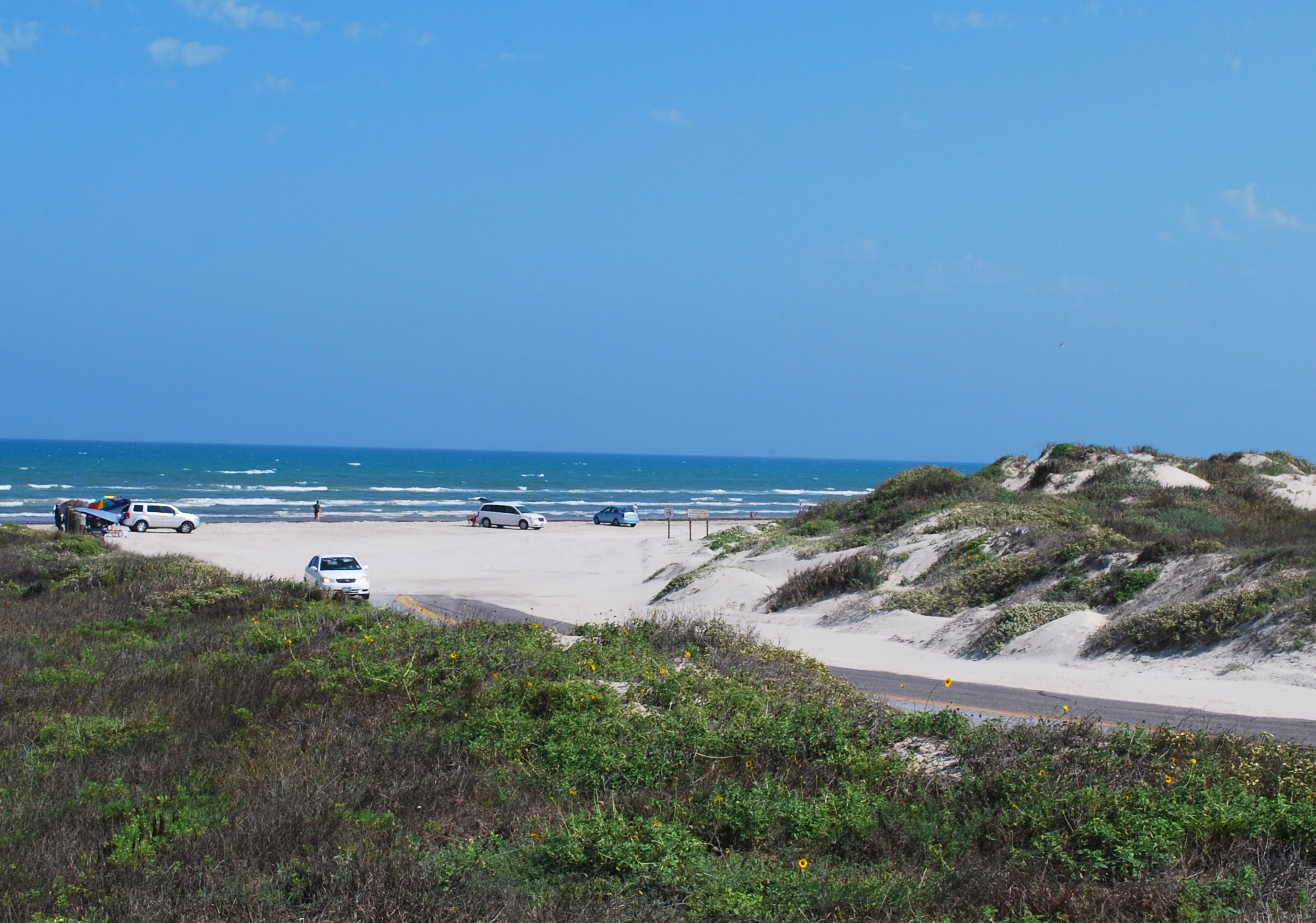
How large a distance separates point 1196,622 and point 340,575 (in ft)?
63.2

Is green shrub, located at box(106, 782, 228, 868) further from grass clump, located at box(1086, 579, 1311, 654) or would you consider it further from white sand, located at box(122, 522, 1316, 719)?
grass clump, located at box(1086, 579, 1311, 654)

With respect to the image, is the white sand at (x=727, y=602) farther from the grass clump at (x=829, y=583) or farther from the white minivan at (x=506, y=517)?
the white minivan at (x=506, y=517)

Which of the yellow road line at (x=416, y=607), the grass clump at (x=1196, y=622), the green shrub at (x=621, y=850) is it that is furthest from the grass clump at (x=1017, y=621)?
the green shrub at (x=621, y=850)

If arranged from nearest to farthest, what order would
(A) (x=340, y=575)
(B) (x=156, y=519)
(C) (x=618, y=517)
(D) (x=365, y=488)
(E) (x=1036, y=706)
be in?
(E) (x=1036, y=706) → (A) (x=340, y=575) → (B) (x=156, y=519) → (C) (x=618, y=517) → (D) (x=365, y=488)

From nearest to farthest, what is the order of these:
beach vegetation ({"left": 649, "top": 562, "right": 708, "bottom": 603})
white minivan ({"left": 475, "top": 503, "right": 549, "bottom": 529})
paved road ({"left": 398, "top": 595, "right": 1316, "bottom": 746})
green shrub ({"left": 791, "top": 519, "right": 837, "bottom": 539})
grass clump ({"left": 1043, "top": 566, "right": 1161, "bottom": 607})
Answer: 1. paved road ({"left": 398, "top": 595, "right": 1316, "bottom": 746})
2. grass clump ({"left": 1043, "top": 566, "right": 1161, "bottom": 607})
3. beach vegetation ({"left": 649, "top": 562, "right": 708, "bottom": 603})
4. green shrub ({"left": 791, "top": 519, "right": 837, "bottom": 539})
5. white minivan ({"left": 475, "top": 503, "right": 549, "bottom": 529})

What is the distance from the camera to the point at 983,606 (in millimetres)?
20906

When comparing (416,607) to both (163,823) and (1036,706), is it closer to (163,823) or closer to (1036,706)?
(1036,706)

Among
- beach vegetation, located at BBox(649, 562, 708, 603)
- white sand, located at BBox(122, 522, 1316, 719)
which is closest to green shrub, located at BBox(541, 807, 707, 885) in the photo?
white sand, located at BBox(122, 522, 1316, 719)

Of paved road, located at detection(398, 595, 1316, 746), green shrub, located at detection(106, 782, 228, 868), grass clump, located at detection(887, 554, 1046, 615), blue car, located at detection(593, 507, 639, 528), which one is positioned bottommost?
blue car, located at detection(593, 507, 639, 528)

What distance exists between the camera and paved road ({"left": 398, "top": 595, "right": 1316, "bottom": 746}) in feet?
38.1

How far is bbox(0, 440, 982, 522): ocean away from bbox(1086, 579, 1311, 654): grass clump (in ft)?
188

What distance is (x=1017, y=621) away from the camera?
1881 centimetres

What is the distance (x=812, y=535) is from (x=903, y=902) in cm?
2906

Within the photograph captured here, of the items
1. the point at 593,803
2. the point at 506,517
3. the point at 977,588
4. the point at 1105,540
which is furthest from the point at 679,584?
the point at 506,517
